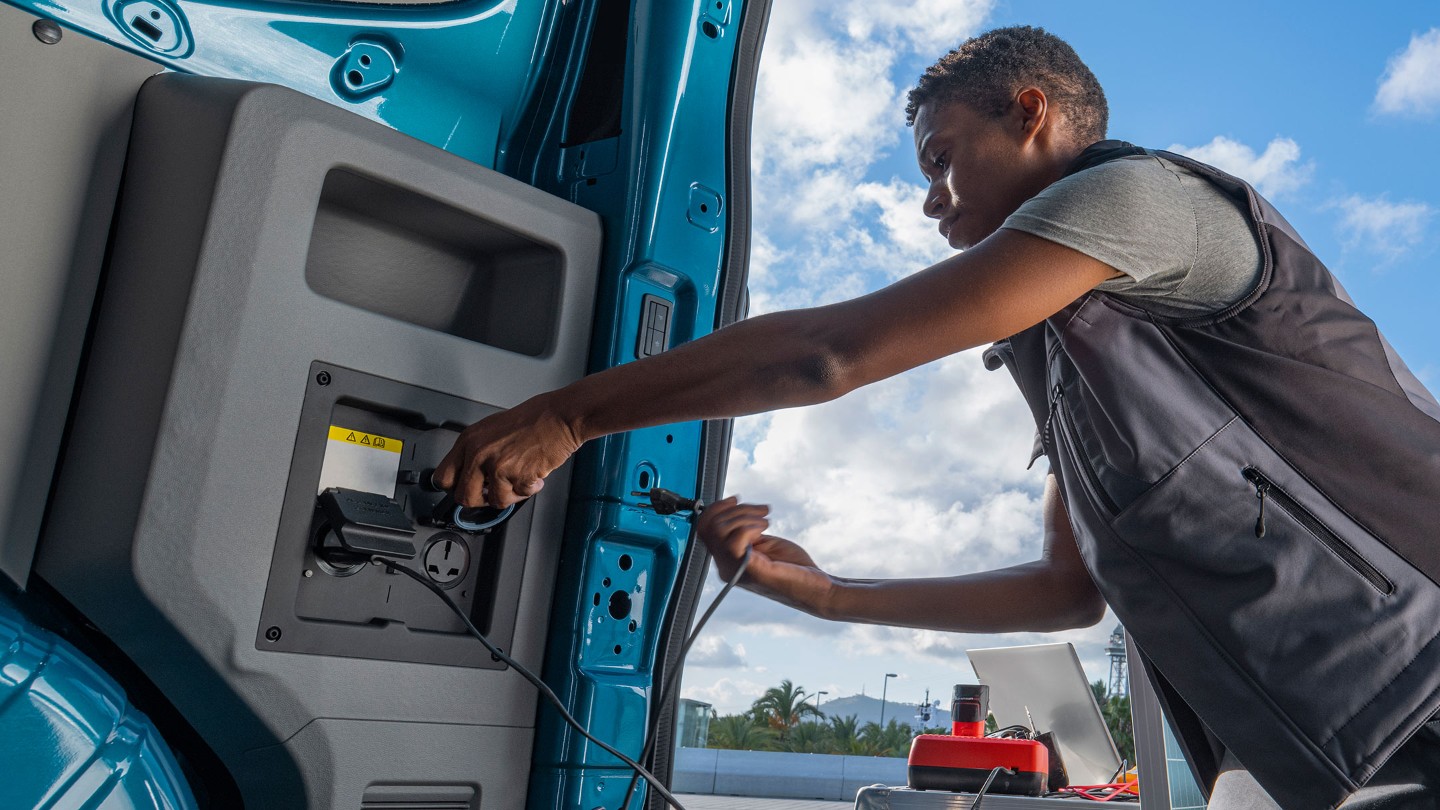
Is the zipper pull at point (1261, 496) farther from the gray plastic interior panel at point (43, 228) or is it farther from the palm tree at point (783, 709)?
the palm tree at point (783, 709)

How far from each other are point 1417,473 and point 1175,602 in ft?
0.92

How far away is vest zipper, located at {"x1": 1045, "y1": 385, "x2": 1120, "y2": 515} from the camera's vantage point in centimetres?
132

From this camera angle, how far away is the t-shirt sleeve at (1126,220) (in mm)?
1169

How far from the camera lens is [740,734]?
2228 centimetres

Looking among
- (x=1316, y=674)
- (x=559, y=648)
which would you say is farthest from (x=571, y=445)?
(x=1316, y=674)

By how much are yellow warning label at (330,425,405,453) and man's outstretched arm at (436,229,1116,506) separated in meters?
0.08

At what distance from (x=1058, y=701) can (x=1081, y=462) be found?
307cm

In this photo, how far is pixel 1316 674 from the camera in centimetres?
116

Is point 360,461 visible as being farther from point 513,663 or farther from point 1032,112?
point 1032,112

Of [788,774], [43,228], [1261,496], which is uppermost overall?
[43,228]

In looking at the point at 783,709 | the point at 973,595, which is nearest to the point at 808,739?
the point at 783,709

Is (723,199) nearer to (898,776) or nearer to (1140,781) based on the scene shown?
(1140,781)

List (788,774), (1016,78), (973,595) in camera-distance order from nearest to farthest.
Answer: (1016,78) → (973,595) → (788,774)

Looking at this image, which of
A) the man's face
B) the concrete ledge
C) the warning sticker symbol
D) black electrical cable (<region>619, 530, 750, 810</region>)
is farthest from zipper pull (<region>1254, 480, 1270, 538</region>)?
the concrete ledge
